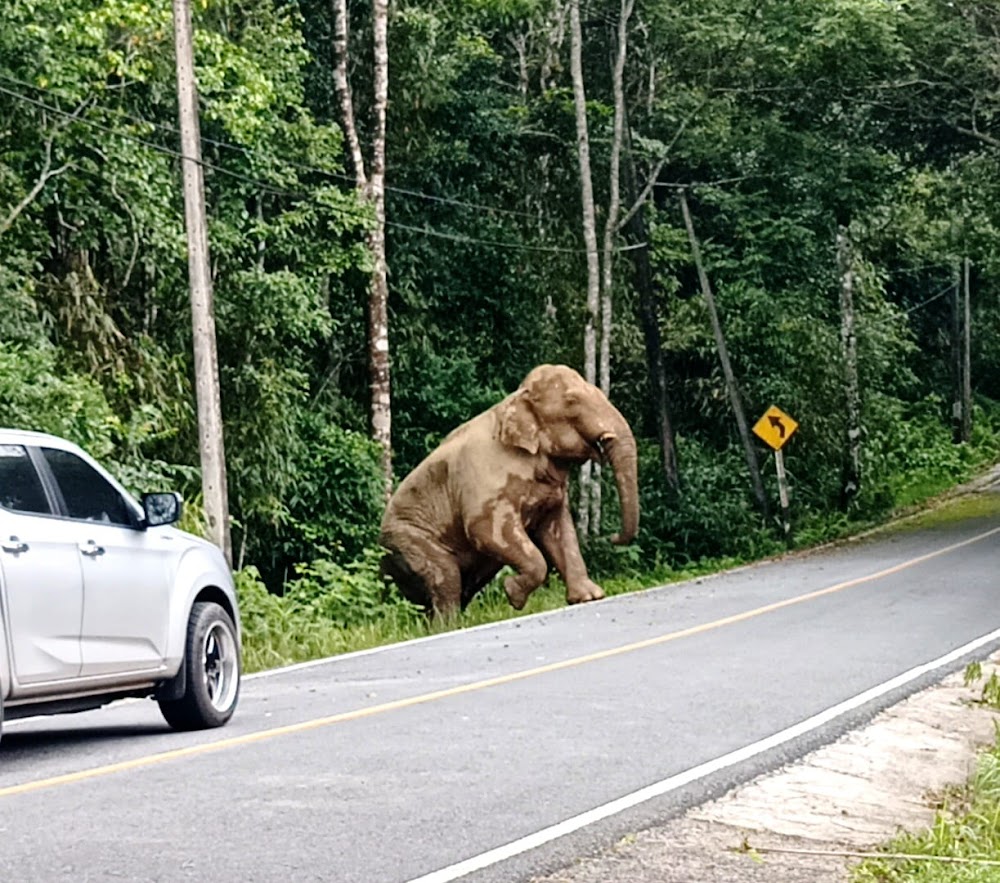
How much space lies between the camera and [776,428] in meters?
39.3

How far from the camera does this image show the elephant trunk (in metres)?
24.7

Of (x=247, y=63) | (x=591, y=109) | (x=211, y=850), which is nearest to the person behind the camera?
(x=211, y=850)

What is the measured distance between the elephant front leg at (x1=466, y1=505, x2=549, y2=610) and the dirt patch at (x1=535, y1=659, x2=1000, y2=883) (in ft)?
35.2

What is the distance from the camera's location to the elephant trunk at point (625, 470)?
24672mm

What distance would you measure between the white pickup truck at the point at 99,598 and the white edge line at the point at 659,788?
9.50 ft

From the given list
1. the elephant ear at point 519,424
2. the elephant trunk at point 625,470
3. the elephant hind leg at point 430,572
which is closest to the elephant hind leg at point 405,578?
the elephant hind leg at point 430,572

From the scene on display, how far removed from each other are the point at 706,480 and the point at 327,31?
13.3 meters

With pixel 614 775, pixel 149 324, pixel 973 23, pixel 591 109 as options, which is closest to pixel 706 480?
pixel 591 109

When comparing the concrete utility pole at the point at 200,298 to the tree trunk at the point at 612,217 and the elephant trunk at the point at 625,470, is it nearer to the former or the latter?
the elephant trunk at the point at 625,470

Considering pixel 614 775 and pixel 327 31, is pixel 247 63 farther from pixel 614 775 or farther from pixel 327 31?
pixel 614 775

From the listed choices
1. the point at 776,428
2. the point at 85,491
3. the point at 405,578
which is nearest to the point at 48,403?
the point at 405,578

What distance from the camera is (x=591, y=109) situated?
42.3 meters

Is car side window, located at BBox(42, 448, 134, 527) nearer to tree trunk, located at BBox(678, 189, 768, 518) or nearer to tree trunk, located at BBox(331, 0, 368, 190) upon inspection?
tree trunk, located at BBox(331, 0, 368, 190)

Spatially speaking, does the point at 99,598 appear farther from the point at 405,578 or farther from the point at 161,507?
the point at 405,578
